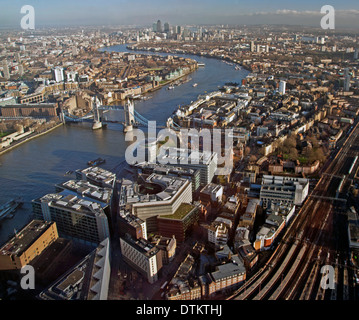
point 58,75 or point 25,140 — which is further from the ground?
point 58,75

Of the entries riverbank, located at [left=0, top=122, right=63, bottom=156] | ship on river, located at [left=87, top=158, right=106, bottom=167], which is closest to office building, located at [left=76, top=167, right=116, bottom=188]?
ship on river, located at [left=87, top=158, right=106, bottom=167]

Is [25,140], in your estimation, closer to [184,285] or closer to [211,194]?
[211,194]

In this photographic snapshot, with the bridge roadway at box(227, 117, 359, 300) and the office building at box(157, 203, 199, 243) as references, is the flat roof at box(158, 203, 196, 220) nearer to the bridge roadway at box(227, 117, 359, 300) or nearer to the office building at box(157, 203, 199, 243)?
the office building at box(157, 203, 199, 243)

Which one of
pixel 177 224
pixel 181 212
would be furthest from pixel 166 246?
pixel 181 212

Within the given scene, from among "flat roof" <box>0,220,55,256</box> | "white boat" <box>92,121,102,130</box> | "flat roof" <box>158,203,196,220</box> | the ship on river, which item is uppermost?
"white boat" <box>92,121,102,130</box>

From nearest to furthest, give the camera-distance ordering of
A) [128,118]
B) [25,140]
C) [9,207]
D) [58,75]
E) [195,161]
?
1. [9,207]
2. [195,161]
3. [25,140]
4. [128,118]
5. [58,75]

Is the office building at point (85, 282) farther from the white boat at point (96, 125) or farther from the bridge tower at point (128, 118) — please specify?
the white boat at point (96, 125)

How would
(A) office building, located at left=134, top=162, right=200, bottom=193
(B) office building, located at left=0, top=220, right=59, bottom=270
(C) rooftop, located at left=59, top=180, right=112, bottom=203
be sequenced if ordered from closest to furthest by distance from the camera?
1. (B) office building, located at left=0, top=220, right=59, bottom=270
2. (C) rooftop, located at left=59, top=180, right=112, bottom=203
3. (A) office building, located at left=134, top=162, right=200, bottom=193

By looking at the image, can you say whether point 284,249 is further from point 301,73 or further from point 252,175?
point 301,73
